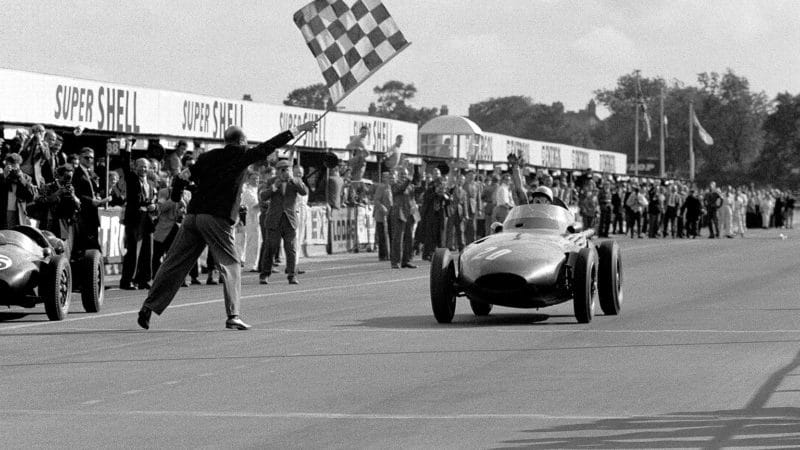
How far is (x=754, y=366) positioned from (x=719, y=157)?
5537 inches

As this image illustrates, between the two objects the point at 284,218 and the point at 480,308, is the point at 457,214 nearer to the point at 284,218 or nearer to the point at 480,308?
the point at 284,218

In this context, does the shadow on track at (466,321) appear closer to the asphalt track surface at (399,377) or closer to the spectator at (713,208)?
the asphalt track surface at (399,377)

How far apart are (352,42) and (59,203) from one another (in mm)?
7195

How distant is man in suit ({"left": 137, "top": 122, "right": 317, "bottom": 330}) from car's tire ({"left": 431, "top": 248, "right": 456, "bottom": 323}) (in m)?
1.91

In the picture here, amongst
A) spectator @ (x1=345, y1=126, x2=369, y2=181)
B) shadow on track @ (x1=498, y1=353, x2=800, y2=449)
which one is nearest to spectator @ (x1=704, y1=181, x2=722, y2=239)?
spectator @ (x1=345, y1=126, x2=369, y2=181)

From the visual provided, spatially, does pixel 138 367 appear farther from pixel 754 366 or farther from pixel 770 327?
pixel 770 327

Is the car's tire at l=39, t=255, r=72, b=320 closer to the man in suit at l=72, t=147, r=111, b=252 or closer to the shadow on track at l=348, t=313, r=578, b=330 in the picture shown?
the shadow on track at l=348, t=313, r=578, b=330

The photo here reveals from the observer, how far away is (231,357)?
1149 cm

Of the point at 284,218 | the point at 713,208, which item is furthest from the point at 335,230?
the point at 713,208

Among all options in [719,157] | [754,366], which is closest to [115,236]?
[754,366]

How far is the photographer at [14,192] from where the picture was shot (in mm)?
17375

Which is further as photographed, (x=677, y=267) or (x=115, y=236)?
(x=677, y=267)

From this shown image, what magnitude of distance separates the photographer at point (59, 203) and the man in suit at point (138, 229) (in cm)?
212

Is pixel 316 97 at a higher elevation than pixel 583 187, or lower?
higher
